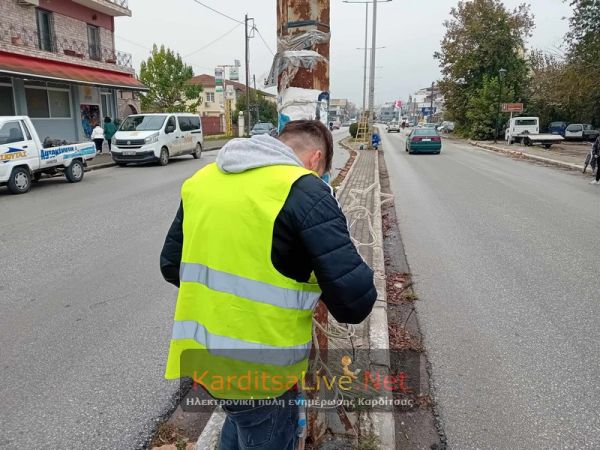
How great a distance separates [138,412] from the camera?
3.06 meters

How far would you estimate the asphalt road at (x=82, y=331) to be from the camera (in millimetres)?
2957

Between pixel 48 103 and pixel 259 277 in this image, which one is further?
pixel 48 103

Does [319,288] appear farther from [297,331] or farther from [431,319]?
[431,319]

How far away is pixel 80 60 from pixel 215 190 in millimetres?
25515

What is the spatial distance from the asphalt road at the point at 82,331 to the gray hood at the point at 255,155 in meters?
1.94

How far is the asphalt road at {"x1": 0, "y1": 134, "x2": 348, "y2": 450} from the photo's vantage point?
296cm

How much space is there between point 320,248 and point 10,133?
12.1 metres

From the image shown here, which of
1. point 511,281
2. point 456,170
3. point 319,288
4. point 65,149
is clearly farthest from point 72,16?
point 319,288

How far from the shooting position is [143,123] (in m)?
19.2

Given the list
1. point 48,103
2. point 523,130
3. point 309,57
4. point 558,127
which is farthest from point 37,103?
point 558,127

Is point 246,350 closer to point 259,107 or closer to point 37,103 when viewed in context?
point 37,103

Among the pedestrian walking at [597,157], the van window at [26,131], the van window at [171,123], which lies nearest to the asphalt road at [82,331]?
the van window at [26,131]

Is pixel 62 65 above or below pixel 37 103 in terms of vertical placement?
above

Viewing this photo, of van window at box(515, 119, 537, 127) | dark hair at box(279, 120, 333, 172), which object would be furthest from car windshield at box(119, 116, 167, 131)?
van window at box(515, 119, 537, 127)
